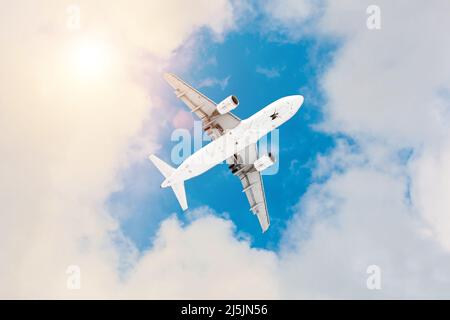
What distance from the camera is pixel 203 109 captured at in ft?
215

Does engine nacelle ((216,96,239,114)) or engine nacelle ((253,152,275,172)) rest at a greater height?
engine nacelle ((216,96,239,114))

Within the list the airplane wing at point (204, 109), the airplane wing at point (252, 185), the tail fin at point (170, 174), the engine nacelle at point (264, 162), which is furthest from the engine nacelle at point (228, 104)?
the airplane wing at point (252, 185)

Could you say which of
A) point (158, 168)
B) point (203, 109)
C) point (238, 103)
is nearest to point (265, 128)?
point (238, 103)

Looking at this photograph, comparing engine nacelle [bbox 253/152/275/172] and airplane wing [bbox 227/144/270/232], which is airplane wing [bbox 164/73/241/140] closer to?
engine nacelle [bbox 253/152/275/172]

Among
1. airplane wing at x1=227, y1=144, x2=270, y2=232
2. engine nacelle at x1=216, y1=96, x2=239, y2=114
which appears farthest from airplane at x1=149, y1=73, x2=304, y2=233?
airplane wing at x1=227, y1=144, x2=270, y2=232

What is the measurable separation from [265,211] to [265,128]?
17.0 metres

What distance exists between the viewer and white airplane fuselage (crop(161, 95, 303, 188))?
59.2 meters

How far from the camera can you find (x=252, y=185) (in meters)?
73.0

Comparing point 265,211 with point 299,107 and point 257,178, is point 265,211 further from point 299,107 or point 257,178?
point 299,107

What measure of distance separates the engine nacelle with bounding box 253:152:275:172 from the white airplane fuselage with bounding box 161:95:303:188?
439cm

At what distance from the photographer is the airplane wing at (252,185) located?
237ft

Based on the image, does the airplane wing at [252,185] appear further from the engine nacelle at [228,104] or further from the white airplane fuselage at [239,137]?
the engine nacelle at [228,104]

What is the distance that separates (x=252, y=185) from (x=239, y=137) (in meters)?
13.2

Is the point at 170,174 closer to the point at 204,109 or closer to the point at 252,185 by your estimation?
the point at 204,109
